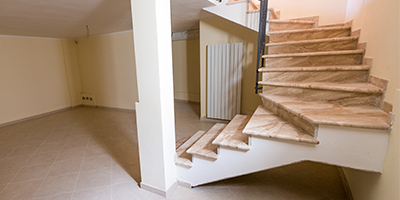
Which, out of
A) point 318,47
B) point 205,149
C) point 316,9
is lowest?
point 205,149

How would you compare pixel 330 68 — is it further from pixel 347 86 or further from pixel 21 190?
pixel 21 190

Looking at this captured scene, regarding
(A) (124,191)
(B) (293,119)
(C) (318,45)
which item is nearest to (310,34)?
(C) (318,45)

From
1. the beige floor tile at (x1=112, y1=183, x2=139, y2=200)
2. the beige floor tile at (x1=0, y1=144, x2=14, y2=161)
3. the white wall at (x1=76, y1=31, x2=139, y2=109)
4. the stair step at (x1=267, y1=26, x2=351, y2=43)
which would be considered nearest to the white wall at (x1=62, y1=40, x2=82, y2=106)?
the white wall at (x1=76, y1=31, x2=139, y2=109)

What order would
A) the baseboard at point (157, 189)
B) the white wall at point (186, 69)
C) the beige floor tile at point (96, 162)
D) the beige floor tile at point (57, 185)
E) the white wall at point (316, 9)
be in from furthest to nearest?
the white wall at point (186, 69), the white wall at point (316, 9), the beige floor tile at point (96, 162), the beige floor tile at point (57, 185), the baseboard at point (157, 189)

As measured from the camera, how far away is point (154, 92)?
1.74m

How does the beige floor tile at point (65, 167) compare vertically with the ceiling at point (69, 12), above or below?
below

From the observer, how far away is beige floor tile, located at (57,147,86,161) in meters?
2.84

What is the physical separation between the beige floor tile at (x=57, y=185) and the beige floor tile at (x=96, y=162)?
0.19 m

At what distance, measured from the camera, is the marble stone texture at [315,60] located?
2.01 m

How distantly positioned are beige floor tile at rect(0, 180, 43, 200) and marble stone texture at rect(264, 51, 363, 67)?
3.18m

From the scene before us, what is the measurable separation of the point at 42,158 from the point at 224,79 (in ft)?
11.3

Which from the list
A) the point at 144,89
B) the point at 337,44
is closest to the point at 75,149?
the point at 144,89

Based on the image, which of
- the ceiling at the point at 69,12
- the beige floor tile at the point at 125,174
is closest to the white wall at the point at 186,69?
the ceiling at the point at 69,12

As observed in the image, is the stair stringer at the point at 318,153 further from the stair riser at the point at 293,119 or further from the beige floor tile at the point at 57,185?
the beige floor tile at the point at 57,185
